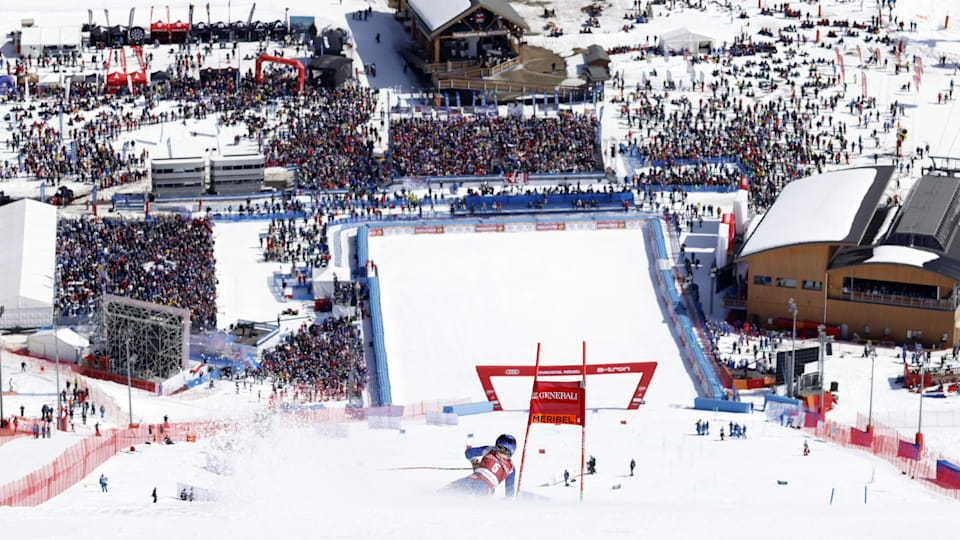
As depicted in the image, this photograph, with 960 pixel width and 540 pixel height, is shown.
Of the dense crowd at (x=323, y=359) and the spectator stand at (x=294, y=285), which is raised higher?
the spectator stand at (x=294, y=285)

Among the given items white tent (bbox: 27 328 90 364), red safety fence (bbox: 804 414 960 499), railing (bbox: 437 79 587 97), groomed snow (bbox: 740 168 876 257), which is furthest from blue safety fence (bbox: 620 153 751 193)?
white tent (bbox: 27 328 90 364)

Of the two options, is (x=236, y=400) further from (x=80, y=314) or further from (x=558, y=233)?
(x=558, y=233)

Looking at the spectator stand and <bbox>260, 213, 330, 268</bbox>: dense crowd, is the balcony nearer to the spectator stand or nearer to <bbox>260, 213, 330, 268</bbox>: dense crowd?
the spectator stand

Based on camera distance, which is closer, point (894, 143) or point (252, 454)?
point (252, 454)

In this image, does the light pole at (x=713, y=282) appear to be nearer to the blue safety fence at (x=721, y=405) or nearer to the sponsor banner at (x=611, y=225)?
the sponsor banner at (x=611, y=225)

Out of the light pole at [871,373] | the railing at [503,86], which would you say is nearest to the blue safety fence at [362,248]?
the railing at [503,86]

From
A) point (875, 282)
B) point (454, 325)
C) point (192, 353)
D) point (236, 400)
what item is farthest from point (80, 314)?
point (875, 282)
